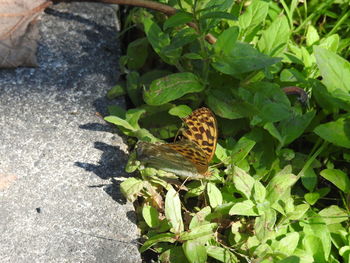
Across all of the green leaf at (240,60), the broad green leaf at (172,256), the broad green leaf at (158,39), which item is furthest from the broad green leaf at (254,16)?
the broad green leaf at (172,256)

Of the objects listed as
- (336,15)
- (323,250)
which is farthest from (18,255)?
(336,15)

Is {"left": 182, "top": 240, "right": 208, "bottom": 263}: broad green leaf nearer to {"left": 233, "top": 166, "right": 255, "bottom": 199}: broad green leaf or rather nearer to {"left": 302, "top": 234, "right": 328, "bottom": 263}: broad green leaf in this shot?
{"left": 233, "top": 166, "right": 255, "bottom": 199}: broad green leaf

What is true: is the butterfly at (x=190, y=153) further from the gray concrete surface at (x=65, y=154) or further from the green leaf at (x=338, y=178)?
the green leaf at (x=338, y=178)

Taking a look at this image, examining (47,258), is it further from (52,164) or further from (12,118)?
(12,118)

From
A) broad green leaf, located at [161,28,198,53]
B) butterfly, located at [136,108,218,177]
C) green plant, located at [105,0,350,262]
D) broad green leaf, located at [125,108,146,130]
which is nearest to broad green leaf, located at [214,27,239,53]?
green plant, located at [105,0,350,262]

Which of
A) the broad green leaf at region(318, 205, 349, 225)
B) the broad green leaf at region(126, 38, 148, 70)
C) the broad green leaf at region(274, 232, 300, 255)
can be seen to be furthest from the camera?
the broad green leaf at region(126, 38, 148, 70)
